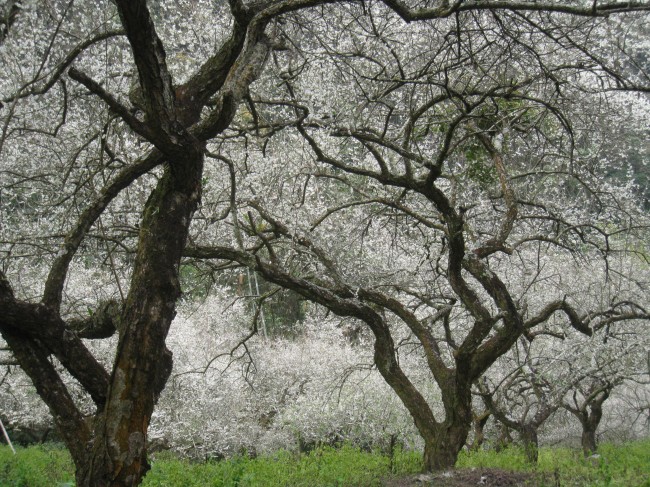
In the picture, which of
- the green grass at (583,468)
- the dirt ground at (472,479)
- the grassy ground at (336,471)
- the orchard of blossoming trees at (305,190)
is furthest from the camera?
the grassy ground at (336,471)

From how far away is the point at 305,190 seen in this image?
7.10m

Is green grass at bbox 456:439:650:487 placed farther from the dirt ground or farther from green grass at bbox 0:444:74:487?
green grass at bbox 0:444:74:487

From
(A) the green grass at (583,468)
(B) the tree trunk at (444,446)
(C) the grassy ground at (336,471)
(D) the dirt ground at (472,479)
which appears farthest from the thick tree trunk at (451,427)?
(A) the green grass at (583,468)

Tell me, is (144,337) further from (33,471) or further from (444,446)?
(33,471)

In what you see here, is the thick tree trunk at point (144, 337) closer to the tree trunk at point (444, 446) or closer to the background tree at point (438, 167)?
the background tree at point (438, 167)

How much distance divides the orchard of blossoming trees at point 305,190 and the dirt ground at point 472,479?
17.5 inches

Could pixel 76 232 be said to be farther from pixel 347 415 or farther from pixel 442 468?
pixel 347 415

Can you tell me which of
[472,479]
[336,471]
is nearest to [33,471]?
[336,471]

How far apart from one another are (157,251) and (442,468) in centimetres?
458

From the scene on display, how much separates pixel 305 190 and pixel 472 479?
3.51m

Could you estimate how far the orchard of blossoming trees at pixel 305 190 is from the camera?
364 centimetres

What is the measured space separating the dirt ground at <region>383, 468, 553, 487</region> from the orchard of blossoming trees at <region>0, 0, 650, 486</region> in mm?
443

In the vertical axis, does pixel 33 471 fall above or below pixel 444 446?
below

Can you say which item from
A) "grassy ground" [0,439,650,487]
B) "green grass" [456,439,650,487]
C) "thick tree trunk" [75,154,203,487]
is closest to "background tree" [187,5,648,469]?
"thick tree trunk" [75,154,203,487]
